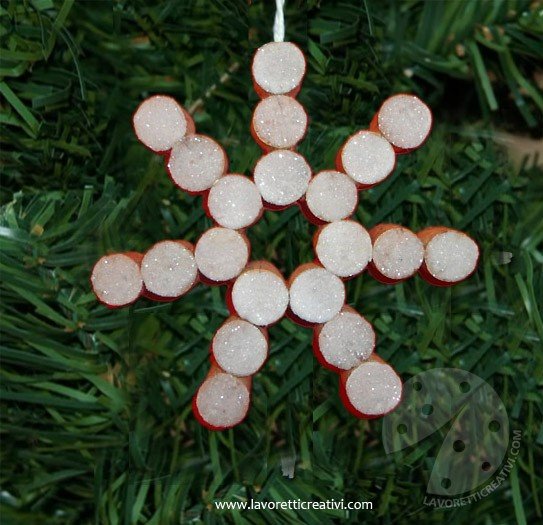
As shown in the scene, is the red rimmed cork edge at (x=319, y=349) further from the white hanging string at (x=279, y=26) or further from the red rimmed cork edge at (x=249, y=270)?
the white hanging string at (x=279, y=26)

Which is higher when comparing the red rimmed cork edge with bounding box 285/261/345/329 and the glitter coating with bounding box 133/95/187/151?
the glitter coating with bounding box 133/95/187/151

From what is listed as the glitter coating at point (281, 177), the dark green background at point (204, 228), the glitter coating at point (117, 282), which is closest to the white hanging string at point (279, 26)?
the dark green background at point (204, 228)

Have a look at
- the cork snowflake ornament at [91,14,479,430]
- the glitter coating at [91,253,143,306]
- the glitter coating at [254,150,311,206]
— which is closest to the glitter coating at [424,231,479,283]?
the cork snowflake ornament at [91,14,479,430]

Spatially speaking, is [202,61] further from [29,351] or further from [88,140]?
[29,351]

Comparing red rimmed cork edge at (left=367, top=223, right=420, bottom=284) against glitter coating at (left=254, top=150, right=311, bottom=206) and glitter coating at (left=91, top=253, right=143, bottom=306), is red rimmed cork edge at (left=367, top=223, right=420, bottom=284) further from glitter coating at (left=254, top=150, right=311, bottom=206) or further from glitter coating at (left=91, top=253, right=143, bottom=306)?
glitter coating at (left=91, top=253, right=143, bottom=306)

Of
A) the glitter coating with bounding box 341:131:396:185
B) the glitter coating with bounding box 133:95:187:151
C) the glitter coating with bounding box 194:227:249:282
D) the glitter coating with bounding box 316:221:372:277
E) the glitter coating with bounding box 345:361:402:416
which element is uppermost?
the glitter coating with bounding box 341:131:396:185

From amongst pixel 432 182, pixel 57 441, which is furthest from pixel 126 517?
pixel 432 182
